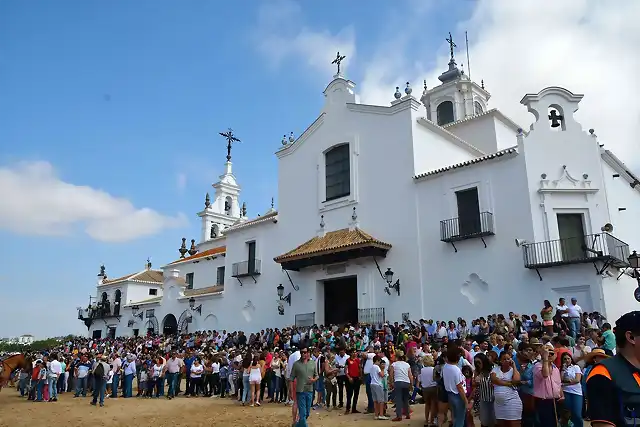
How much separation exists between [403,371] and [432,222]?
11.8 metres

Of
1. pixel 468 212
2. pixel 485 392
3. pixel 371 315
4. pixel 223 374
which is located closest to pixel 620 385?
pixel 485 392

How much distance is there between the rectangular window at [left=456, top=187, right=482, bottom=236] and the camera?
21708mm

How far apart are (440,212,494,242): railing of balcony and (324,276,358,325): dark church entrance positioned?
5277 mm

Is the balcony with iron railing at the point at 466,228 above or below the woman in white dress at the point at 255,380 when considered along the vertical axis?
above

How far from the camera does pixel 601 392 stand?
10.5 feet

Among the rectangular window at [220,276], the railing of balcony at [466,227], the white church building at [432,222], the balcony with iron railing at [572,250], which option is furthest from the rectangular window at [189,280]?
the balcony with iron railing at [572,250]

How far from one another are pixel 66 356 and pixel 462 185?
63.8 feet

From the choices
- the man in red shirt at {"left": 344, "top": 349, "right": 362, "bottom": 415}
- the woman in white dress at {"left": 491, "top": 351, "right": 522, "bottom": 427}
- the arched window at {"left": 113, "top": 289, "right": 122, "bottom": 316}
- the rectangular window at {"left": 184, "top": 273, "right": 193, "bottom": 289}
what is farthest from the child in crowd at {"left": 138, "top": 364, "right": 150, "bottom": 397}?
the arched window at {"left": 113, "top": 289, "right": 122, "bottom": 316}

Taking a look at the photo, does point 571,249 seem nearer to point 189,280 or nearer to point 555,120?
point 555,120

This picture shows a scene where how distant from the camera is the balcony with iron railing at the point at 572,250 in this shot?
19.4m

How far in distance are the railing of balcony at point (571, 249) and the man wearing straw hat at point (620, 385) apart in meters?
17.0

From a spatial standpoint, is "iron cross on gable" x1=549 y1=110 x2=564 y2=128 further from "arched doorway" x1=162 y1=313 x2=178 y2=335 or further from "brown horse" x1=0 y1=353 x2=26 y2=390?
"arched doorway" x1=162 y1=313 x2=178 y2=335

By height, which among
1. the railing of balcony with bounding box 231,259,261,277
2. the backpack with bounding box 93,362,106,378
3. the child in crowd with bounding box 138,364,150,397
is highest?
the railing of balcony with bounding box 231,259,261,277

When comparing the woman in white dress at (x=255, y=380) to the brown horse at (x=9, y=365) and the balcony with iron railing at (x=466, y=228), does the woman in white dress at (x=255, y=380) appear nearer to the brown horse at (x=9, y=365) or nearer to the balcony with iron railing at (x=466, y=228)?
the brown horse at (x=9, y=365)
